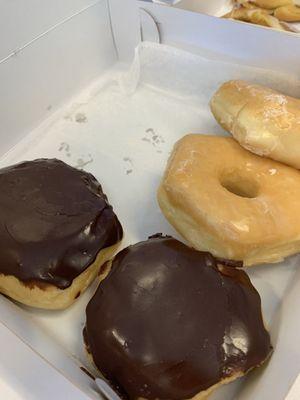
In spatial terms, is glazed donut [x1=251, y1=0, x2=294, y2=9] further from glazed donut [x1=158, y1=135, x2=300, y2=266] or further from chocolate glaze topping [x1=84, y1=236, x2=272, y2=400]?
chocolate glaze topping [x1=84, y1=236, x2=272, y2=400]

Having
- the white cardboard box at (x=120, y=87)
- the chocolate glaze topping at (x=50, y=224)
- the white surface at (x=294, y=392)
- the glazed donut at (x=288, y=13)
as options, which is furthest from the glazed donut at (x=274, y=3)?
the white surface at (x=294, y=392)

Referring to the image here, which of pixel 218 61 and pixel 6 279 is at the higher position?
pixel 218 61

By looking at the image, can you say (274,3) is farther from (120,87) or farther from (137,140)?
(137,140)

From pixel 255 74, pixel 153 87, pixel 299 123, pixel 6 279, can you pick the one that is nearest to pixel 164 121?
pixel 153 87

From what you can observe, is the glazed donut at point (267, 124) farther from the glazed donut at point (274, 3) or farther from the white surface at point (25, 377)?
the glazed donut at point (274, 3)

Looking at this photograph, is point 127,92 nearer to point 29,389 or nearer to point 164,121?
point 164,121

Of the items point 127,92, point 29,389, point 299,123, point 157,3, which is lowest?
point 29,389
